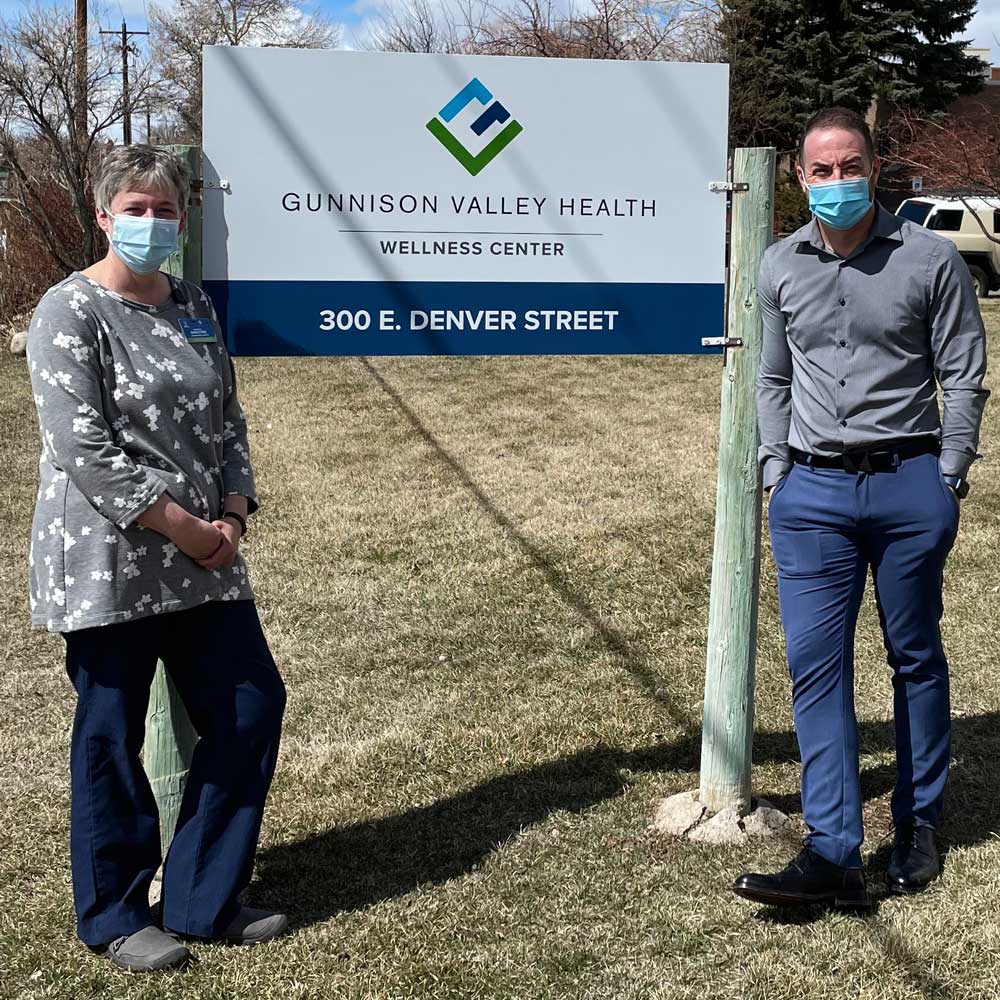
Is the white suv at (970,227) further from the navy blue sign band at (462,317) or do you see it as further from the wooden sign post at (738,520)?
the wooden sign post at (738,520)

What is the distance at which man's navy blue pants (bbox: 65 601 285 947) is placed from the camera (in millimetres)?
2930

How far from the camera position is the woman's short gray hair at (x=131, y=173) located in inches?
114

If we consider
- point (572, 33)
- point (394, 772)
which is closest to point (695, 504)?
point (394, 772)

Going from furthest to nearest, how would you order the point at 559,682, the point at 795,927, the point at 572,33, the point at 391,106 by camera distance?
the point at 572,33, the point at 559,682, the point at 391,106, the point at 795,927

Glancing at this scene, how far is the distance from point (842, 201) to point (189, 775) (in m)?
2.06

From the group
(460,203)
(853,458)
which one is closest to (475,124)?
(460,203)

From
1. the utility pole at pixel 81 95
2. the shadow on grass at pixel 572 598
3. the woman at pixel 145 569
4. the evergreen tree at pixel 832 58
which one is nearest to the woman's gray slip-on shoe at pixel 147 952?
the woman at pixel 145 569

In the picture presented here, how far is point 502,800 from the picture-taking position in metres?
4.09

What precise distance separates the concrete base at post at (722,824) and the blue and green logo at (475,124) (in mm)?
1955

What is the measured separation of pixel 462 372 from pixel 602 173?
994 cm

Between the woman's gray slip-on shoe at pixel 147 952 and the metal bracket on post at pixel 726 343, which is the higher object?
the metal bracket on post at pixel 726 343

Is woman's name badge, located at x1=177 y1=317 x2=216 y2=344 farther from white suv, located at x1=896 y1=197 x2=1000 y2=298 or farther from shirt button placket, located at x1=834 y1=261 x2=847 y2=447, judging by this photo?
white suv, located at x1=896 y1=197 x2=1000 y2=298

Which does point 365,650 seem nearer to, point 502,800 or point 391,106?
point 502,800

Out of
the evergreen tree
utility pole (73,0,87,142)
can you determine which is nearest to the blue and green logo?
utility pole (73,0,87,142)
